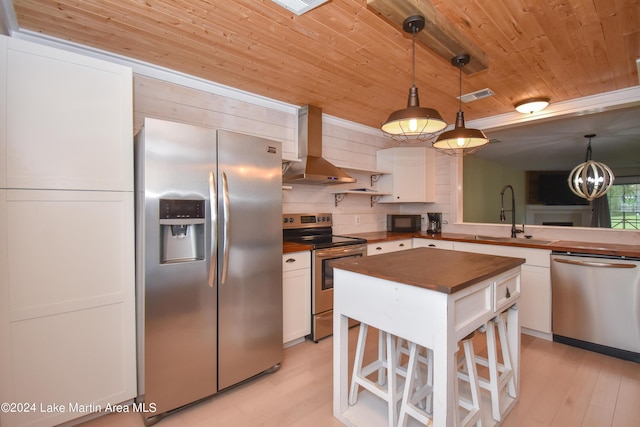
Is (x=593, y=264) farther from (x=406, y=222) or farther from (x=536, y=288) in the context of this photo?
(x=406, y=222)

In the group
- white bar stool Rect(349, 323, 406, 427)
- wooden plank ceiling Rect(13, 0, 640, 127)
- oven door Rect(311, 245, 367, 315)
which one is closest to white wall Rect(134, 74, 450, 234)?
wooden plank ceiling Rect(13, 0, 640, 127)

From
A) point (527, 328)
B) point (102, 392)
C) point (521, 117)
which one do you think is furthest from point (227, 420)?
point (521, 117)

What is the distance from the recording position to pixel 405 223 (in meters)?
4.31

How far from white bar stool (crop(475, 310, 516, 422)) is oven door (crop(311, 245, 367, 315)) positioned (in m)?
1.40

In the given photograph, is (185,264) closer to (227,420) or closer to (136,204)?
(136,204)

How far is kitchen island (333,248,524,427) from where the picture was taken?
130cm

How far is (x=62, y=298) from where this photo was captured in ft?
5.45

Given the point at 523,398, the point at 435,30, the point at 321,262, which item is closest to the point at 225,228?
the point at 321,262


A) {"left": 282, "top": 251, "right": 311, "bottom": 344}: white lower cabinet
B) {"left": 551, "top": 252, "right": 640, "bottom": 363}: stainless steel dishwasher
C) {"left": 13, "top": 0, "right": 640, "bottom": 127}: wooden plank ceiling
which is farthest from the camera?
{"left": 282, "top": 251, "right": 311, "bottom": 344}: white lower cabinet

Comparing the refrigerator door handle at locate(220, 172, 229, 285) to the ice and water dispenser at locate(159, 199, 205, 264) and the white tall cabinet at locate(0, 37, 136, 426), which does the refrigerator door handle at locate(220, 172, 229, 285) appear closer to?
the ice and water dispenser at locate(159, 199, 205, 264)

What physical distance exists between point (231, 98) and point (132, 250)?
1.73 m

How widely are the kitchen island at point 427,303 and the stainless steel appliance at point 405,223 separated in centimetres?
221

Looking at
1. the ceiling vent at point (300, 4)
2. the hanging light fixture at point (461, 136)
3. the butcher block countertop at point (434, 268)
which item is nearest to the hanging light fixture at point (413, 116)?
A: the hanging light fixture at point (461, 136)

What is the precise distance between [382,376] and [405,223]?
2.63 m
